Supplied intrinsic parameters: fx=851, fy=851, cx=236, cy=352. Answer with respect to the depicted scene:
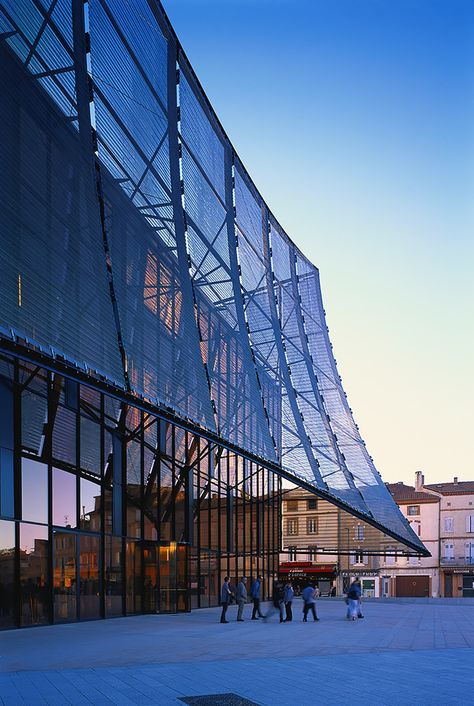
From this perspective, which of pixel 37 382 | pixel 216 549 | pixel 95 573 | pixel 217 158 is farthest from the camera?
pixel 216 549

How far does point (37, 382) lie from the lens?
842 inches

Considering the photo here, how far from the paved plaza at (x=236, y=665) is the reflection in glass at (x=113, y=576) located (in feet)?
6.48

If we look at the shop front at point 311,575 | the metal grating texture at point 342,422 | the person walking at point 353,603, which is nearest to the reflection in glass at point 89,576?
the person walking at point 353,603

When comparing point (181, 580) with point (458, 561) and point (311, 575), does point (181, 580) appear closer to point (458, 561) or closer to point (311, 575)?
point (311, 575)

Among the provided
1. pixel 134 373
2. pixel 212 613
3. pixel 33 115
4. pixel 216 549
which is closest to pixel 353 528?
pixel 216 549

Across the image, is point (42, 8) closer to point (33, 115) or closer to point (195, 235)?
point (33, 115)

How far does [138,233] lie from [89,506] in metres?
7.64

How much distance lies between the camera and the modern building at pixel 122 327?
17.5 m

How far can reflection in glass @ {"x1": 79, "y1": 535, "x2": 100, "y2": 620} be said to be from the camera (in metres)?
23.0

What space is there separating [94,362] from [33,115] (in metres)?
5.47

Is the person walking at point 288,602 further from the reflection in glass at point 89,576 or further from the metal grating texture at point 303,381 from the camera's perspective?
the metal grating texture at point 303,381

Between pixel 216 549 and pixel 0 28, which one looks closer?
pixel 0 28

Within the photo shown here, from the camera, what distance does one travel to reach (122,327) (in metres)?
20.9

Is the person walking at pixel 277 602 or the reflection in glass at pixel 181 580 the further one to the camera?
the reflection in glass at pixel 181 580
